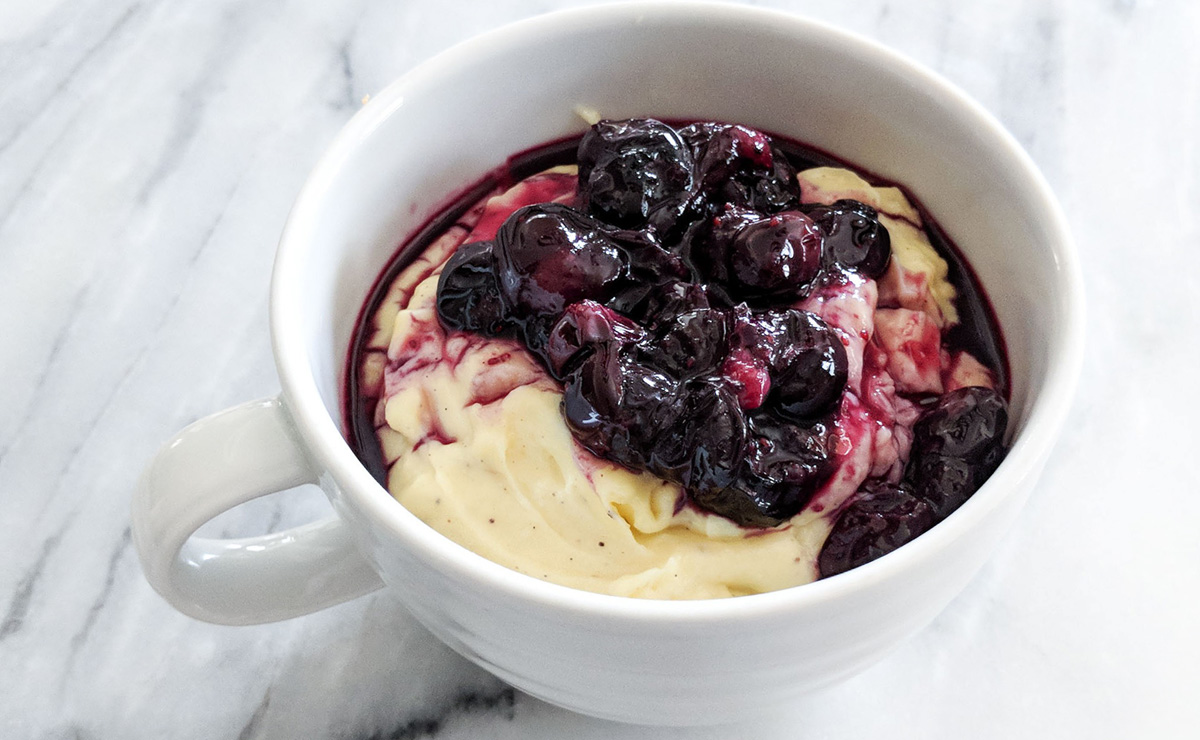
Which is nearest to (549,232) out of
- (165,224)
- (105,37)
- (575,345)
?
(575,345)

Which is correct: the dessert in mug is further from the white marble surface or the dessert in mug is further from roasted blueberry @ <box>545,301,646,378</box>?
the white marble surface

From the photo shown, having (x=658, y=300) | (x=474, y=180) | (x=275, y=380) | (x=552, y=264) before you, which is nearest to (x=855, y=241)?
(x=658, y=300)

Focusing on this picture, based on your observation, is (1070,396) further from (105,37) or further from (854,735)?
(105,37)

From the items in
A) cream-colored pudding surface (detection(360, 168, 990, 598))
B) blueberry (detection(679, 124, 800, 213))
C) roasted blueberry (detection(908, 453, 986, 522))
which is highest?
blueberry (detection(679, 124, 800, 213))

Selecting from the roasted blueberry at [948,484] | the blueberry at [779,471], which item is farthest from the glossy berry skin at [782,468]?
the roasted blueberry at [948,484]

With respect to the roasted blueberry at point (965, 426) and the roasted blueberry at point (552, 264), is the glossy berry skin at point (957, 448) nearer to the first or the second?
the roasted blueberry at point (965, 426)

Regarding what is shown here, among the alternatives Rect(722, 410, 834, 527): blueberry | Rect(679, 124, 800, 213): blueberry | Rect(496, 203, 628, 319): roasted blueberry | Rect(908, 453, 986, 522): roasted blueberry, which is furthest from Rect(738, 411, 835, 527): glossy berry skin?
Rect(679, 124, 800, 213): blueberry
